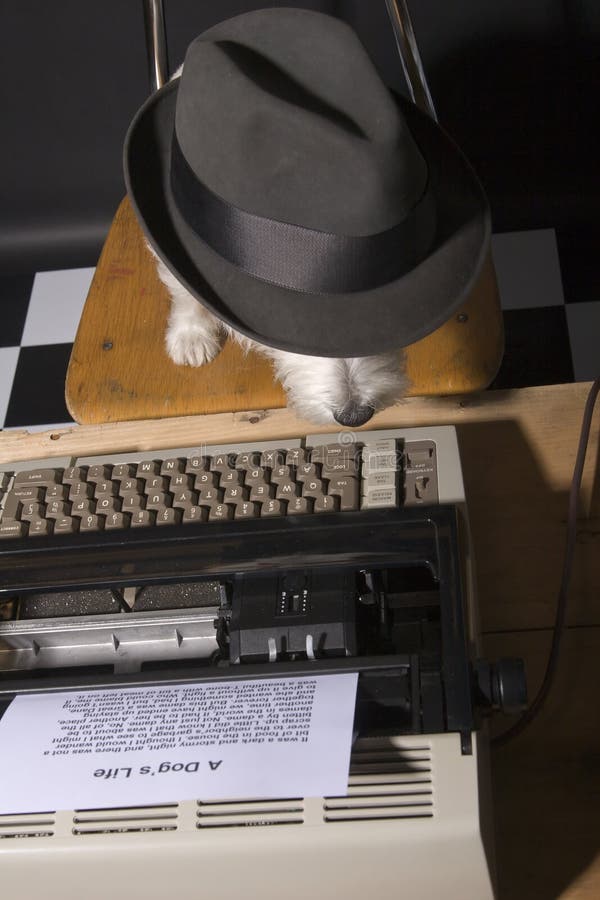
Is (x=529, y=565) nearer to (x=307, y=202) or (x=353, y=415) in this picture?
(x=353, y=415)

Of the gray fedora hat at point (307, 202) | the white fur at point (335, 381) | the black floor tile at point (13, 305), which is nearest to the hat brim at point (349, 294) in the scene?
the gray fedora hat at point (307, 202)

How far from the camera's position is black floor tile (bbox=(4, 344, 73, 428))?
2148mm

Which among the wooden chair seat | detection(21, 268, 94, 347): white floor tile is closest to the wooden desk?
the wooden chair seat

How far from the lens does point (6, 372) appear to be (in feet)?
7.34

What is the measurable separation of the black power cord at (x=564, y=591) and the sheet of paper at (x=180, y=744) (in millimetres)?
154

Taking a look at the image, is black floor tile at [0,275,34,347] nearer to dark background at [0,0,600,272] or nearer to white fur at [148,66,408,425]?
dark background at [0,0,600,272]

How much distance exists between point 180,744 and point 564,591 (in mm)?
360

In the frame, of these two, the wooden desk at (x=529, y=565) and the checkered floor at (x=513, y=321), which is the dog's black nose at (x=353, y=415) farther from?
the checkered floor at (x=513, y=321)

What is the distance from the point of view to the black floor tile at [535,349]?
1997mm

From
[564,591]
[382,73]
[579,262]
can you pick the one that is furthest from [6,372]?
[564,591]

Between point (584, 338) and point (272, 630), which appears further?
point (584, 338)

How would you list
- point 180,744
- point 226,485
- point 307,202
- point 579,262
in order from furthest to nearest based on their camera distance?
point 579,262
point 226,485
point 307,202
point 180,744

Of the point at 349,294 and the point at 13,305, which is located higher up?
the point at 349,294

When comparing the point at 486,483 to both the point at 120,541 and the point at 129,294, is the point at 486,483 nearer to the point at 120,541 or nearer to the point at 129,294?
the point at 120,541
